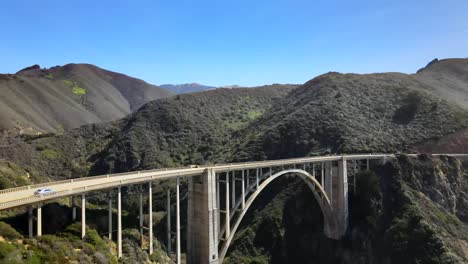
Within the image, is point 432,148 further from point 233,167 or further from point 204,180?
point 204,180

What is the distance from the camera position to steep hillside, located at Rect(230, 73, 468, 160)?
66000mm

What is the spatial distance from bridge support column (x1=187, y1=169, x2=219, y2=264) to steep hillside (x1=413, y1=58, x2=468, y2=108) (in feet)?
337

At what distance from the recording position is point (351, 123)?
2810 inches

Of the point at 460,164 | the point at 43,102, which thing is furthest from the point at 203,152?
the point at 43,102

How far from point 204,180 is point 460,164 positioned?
172 ft

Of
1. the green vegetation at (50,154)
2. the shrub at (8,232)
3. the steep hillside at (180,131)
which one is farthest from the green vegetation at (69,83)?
the shrub at (8,232)

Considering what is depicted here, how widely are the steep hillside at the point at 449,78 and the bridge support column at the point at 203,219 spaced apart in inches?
4041

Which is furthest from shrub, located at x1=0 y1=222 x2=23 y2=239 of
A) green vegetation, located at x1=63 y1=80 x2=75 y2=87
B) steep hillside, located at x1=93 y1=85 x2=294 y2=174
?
green vegetation, located at x1=63 y1=80 x2=75 y2=87

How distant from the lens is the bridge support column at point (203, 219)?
29078 millimetres

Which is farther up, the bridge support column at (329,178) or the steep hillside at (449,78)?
the steep hillside at (449,78)

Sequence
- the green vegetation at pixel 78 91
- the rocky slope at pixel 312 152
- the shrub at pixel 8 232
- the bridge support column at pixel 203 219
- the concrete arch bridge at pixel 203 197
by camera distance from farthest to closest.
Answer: the green vegetation at pixel 78 91 < the rocky slope at pixel 312 152 < the bridge support column at pixel 203 219 < the concrete arch bridge at pixel 203 197 < the shrub at pixel 8 232

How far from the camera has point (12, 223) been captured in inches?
702

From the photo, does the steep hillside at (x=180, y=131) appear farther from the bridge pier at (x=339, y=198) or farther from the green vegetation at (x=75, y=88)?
the green vegetation at (x=75, y=88)

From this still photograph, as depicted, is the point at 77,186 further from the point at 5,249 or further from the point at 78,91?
the point at 78,91
